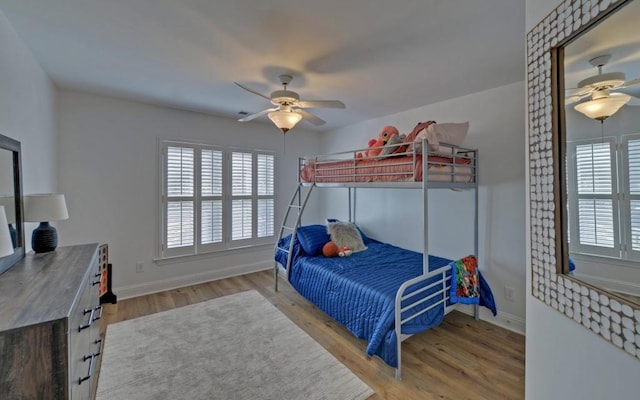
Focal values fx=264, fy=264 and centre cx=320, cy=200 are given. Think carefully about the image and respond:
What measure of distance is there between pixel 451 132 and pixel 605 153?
1.62 metres

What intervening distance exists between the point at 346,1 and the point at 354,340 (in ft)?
8.56

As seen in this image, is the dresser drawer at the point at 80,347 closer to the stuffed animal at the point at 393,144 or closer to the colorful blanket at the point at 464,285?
the stuffed animal at the point at 393,144

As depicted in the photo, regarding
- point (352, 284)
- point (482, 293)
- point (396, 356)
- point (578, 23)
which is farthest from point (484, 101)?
point (396, 356)

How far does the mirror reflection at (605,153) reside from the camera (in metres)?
0.78

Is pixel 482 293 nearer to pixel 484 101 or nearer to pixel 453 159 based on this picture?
pixel 453 159

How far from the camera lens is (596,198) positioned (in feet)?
2.97

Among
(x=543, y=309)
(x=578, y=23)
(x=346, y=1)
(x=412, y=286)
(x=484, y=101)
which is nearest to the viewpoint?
(x=578, y=23)

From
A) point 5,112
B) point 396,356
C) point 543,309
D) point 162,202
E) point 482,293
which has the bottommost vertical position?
point 396,356

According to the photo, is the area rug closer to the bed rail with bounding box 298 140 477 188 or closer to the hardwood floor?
the hardwood floor

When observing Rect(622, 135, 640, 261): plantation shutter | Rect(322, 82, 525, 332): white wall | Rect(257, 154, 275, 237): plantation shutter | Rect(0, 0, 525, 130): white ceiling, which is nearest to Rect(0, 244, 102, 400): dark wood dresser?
Rect(0, 0, 525, 130): white ceiling

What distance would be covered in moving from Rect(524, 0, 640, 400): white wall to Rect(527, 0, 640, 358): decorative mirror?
0.15 feet

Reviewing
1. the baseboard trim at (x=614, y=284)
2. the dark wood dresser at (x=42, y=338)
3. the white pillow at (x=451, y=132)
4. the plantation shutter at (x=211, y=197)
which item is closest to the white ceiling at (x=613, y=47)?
the baseboard trim at (x=614, y=284)

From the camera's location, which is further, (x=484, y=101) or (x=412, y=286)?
(x=484, y=101)

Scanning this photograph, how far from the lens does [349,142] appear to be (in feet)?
14.7
